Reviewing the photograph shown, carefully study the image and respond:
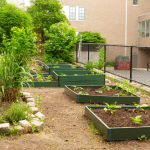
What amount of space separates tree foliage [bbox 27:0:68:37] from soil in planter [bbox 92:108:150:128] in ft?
48.1

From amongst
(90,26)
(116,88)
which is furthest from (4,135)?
(90,26)

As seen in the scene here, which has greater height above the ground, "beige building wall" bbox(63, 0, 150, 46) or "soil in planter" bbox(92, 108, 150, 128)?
"beige building wall" bbox(63, 0, 150, 46)

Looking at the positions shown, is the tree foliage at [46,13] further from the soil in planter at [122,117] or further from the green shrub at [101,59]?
the soil in planter at [122,117]

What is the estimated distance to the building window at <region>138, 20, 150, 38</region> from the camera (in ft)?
89.3

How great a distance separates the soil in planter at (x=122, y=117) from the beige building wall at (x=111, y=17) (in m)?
23.1

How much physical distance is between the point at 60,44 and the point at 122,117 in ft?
28.4

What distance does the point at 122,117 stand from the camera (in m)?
3.69

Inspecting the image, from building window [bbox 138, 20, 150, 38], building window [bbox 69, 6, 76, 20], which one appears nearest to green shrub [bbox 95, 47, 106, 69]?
building window [bbox 69, 6, 76, 20]

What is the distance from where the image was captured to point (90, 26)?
87.7 ft

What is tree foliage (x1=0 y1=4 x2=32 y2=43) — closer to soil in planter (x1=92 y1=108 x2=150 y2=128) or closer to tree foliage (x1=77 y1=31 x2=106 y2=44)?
soil in planter (x1=92 y1=108 x2=150 y2=128)

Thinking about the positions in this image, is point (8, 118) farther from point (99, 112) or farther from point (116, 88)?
point (116, 88)

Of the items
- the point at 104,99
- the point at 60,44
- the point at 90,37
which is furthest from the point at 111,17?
the point at 104,99

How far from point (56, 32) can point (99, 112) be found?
29.1ft

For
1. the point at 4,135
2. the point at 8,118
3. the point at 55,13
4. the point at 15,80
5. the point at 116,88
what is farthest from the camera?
the point at 55,13
